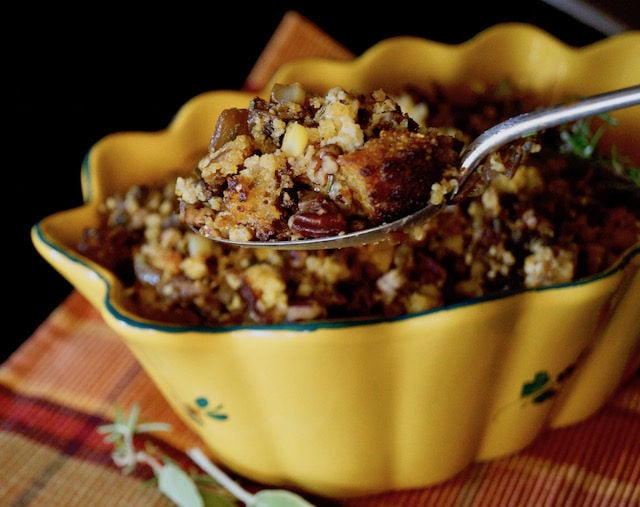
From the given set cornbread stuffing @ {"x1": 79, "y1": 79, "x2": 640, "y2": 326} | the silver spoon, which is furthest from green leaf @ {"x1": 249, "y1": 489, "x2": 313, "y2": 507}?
the silver spoon

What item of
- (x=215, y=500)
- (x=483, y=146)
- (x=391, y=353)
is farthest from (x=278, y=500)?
(x=483, y=146)

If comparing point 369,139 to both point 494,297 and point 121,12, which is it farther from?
point 121,12

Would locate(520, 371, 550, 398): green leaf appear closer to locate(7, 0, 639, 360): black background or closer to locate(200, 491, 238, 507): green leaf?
locate(200, 491, 238, 507): green leaf

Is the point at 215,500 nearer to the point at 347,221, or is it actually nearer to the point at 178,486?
the point at 178,486

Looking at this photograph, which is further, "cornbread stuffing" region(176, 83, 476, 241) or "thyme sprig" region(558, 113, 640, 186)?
"thyme sprig" region(558, 113, 640, 186)

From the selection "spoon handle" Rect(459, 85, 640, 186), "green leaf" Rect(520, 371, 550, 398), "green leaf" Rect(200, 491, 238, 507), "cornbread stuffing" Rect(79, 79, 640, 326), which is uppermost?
"spoon handle" Rect(459, 85, 640, 186)

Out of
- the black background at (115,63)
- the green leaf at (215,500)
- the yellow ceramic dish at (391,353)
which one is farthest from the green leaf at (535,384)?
the black background at (115,63)
